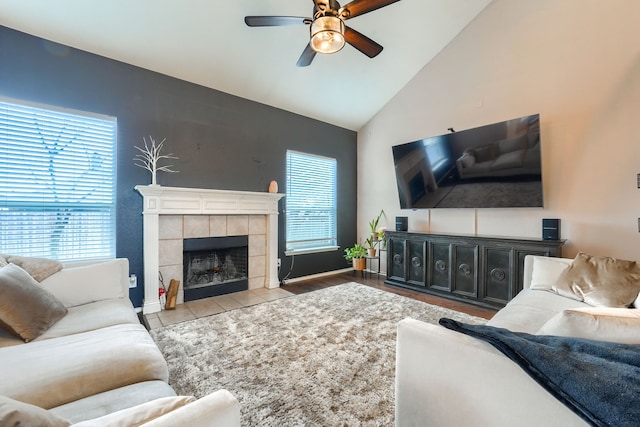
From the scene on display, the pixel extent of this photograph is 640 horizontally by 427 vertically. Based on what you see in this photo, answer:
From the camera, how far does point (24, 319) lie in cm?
159

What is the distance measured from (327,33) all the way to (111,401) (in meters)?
2.45

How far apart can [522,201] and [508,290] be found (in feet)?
3.48

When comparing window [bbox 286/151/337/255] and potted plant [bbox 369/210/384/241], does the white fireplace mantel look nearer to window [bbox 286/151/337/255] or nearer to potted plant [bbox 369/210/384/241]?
window [bbox 286/151/337/255]

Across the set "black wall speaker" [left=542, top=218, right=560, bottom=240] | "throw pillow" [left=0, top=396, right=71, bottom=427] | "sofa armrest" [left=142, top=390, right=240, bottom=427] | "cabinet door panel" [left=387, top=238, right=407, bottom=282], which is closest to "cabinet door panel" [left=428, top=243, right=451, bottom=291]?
"cabinet door panel" [left=387, top=238, right=407, bottom=282]

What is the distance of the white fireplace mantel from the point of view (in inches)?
125

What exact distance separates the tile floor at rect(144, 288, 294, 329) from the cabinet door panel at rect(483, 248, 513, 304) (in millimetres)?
2469

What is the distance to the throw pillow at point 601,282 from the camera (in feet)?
6.55

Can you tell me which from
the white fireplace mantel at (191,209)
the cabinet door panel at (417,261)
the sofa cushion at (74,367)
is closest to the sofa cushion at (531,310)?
the cabinet door panel at (417,261)

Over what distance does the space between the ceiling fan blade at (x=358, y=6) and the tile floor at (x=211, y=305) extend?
3096 mm

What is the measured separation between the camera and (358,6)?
2168 mm

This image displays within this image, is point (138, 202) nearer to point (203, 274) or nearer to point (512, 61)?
point (203, 274)

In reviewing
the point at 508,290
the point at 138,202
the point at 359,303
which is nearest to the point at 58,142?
the point at 138,202

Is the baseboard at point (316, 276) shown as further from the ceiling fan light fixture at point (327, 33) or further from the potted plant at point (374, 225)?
the ceiling fan light fixture at point (327, 33)

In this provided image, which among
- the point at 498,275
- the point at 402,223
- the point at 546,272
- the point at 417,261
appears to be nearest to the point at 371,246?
the point at 402,223
